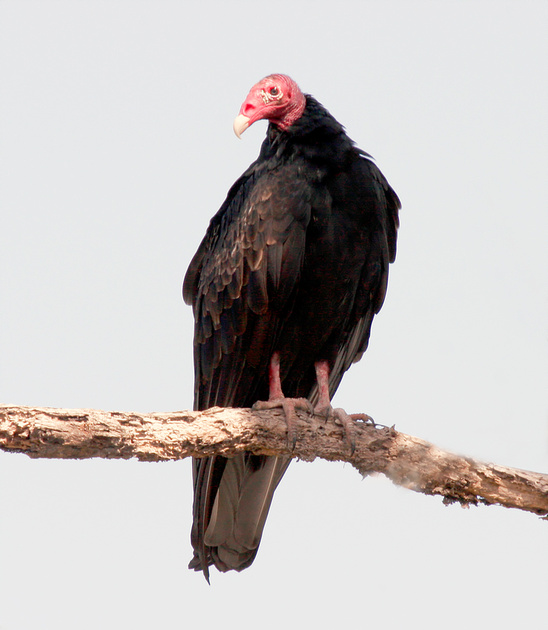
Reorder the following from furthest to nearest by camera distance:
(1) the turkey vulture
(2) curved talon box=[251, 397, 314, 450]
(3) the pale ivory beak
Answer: (3) the pale ivory beak
(1) the turkey vulture
(2) curved talon box=[251, 397, 314, 450]

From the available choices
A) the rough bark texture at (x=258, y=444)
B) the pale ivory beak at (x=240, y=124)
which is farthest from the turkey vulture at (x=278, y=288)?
the rough bark texture at (x=258, y=444)

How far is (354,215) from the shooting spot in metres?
4.79

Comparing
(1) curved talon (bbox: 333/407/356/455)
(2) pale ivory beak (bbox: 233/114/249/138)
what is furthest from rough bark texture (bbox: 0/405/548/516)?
(2) pale ivory beak (bbox: 233/114/249/138)

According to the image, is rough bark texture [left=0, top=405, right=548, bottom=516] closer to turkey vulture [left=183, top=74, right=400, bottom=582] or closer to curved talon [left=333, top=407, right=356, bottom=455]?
curved talon [left=333, top=407, right=356, bottom=455]

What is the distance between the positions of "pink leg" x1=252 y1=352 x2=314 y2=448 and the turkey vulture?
0.6 inches

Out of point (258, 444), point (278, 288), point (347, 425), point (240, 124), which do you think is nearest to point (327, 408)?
point (347, 425)

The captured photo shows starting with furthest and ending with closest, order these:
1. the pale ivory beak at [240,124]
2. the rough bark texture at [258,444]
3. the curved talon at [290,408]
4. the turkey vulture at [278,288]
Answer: the pale ivory beak at [240,124] < the turkey vulture at [278,288] < the curved talon at [290,408] < the rough bark texture at [258,444]

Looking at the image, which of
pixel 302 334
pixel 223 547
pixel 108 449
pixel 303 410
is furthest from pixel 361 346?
pixel 108 449

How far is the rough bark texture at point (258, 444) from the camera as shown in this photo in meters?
3.36

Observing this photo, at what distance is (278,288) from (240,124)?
120 cm

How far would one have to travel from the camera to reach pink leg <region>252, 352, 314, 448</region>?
4.24m

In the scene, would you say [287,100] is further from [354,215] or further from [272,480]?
[272,480]

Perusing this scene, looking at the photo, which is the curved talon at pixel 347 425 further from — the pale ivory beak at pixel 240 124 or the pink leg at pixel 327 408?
the pale ivory beak at pixel 240 124

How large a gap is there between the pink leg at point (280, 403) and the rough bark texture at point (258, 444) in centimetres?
4
